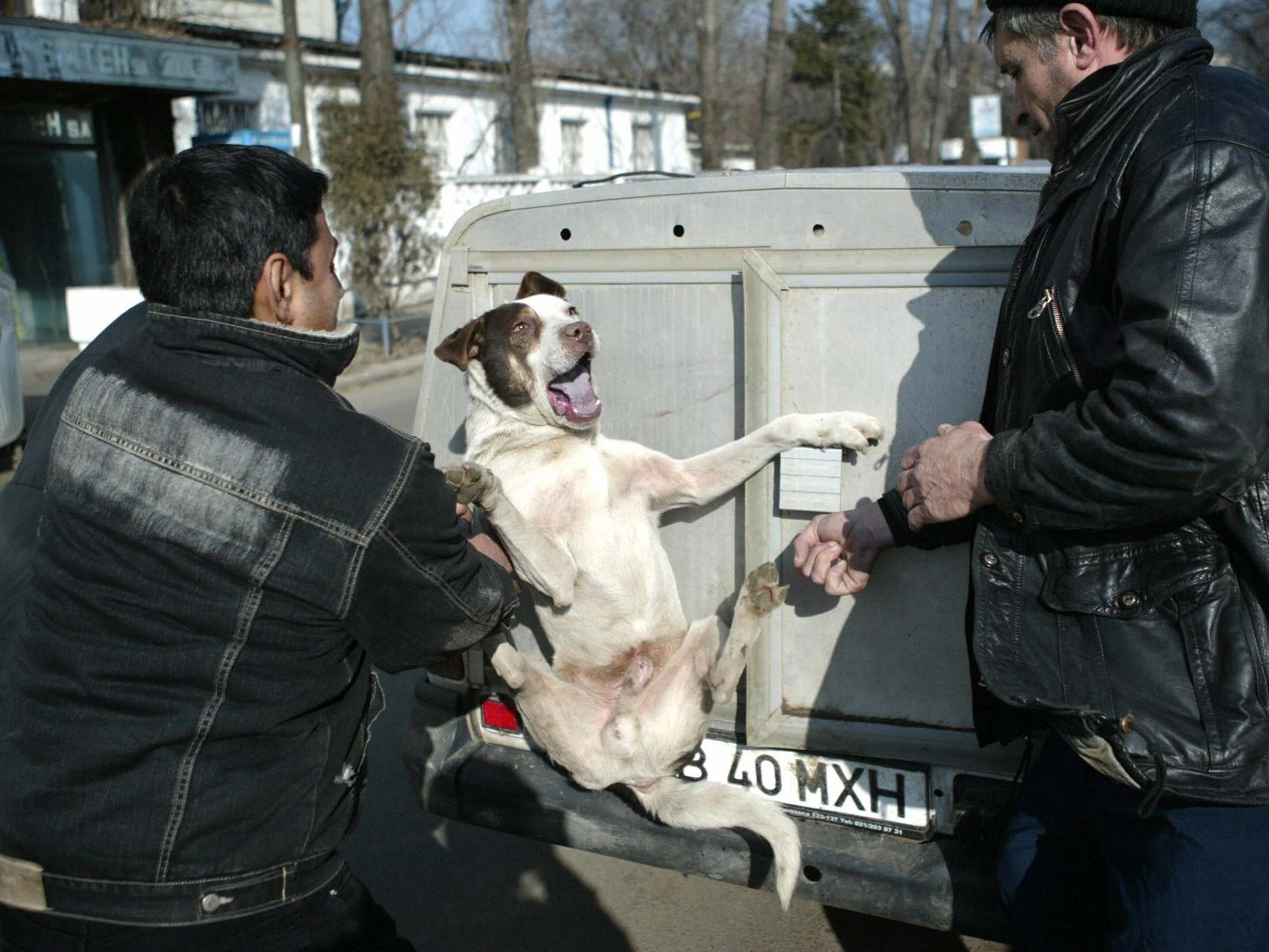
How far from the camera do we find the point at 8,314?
28.2 ft

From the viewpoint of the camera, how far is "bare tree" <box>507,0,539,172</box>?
19.8m

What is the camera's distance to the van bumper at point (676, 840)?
2.57m

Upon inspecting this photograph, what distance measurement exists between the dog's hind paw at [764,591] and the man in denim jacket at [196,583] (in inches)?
41.2

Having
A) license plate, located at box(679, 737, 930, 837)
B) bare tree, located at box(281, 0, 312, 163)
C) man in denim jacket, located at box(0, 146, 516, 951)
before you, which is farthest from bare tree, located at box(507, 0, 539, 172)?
man in denim jacket, located at box(0, 146, 516, 951)

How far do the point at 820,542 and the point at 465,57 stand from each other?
25.8 metres

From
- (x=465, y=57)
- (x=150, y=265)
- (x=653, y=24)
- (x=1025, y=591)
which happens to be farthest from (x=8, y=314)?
(x=653, y=24)

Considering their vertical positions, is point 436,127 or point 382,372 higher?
point 436,127

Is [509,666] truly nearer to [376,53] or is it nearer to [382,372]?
[382,372]

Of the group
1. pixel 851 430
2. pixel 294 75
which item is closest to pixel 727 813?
pixel 851 430

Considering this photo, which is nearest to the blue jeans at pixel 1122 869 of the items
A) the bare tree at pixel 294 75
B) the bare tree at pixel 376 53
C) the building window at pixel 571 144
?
the bare tree at pixel 294 75

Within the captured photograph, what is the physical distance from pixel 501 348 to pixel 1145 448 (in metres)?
1.84

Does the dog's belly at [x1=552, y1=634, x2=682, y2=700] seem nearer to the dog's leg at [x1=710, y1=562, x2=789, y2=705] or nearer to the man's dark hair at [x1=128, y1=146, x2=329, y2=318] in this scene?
the dog's leg at [x1=710, y1=562, x2=789, y2=705]

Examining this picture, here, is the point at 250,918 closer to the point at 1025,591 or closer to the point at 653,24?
the point at 1025,591

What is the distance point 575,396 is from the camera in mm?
3100
